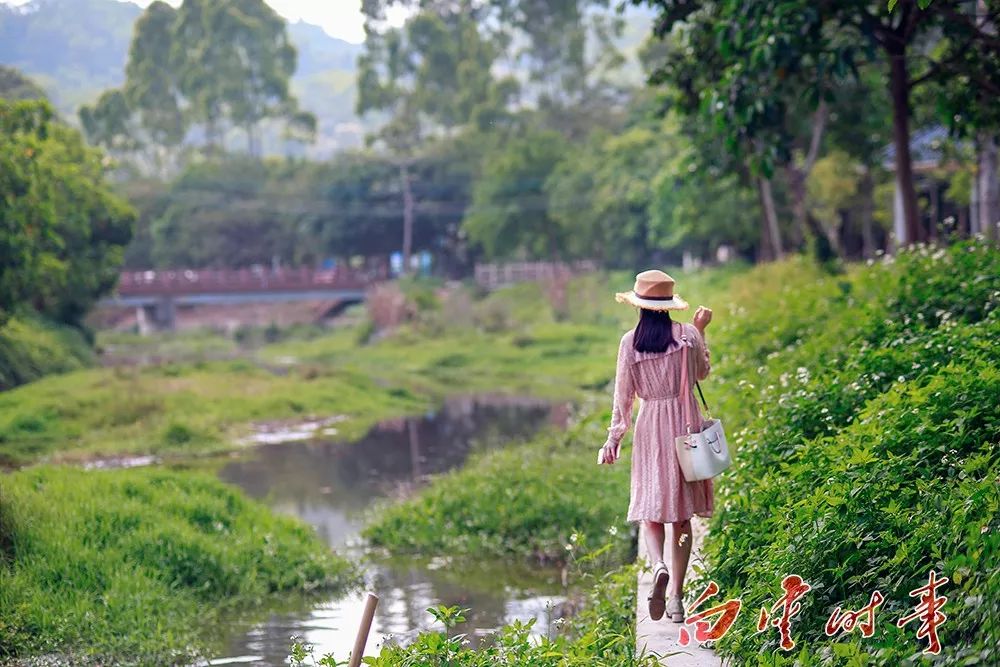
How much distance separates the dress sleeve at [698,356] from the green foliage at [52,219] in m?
21.2

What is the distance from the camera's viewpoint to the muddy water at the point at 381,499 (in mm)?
10891

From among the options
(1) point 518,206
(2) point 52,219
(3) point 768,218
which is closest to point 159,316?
(1) point 518,206

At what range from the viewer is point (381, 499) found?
18297 millimetres

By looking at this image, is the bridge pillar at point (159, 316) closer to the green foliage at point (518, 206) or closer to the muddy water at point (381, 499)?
the green foliage at point (518, 206)

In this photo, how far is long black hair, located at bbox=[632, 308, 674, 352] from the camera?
24.2ft

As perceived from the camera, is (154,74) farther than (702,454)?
Yes

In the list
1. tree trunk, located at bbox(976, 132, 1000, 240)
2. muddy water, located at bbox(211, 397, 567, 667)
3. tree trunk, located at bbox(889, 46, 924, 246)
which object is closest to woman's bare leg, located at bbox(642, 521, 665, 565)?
muddy water, located at bbox(211, 397, 567, 667)

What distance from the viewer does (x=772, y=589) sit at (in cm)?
605

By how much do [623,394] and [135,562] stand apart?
5472mm

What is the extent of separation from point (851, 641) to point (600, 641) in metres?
2.15

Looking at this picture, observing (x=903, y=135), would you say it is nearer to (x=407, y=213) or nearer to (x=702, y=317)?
(x=702, y=317)

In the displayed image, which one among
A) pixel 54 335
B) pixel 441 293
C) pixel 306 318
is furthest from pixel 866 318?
pixel 306 318

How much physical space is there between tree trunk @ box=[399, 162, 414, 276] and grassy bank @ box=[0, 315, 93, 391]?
27918 millimetres

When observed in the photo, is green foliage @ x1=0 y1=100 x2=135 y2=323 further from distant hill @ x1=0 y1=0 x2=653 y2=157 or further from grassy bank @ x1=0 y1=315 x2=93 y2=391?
distant hill @ x1=0 y1=0 x2=653 y2=157
